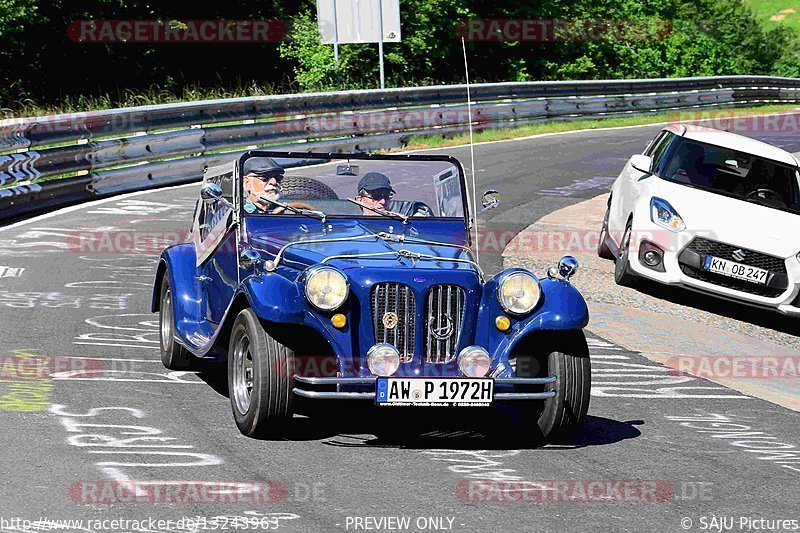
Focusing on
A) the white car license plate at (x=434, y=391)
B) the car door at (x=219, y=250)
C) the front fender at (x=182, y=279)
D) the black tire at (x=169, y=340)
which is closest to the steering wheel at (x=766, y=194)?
the car door at (x=219, y=250)

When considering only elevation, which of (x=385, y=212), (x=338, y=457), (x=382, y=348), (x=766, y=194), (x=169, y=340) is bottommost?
(x=338, y=457)

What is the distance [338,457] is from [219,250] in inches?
89.6

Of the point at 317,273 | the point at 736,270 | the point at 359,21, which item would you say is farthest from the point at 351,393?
the point at 359,21

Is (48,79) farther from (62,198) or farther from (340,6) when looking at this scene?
(62,198)

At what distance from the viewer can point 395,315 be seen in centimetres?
728

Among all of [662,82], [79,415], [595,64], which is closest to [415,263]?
[79,415]

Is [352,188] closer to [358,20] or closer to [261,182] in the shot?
[261,182]

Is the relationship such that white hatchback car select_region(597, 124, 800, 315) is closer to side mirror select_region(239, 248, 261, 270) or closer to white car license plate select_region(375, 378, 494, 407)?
side mirror select_region(239, 248, 261, 270)

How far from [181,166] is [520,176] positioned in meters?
5.51

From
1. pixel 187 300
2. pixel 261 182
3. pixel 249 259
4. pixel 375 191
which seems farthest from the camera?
pixel 187 300

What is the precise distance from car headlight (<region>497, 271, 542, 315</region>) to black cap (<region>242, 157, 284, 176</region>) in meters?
2.00

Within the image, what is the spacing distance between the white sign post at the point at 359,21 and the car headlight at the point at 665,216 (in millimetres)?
15322

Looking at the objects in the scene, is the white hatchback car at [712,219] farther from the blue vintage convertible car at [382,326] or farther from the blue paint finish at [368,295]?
the blue paint finish at [368,295]

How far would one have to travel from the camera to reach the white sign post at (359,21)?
27.9m
